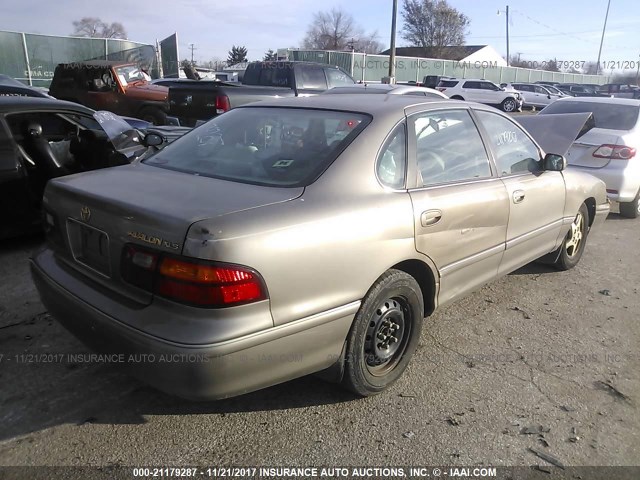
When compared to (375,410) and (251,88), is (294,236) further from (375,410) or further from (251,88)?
(251,88)

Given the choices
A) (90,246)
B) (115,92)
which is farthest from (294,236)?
(115,92)

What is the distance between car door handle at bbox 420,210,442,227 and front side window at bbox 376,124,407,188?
215 mm

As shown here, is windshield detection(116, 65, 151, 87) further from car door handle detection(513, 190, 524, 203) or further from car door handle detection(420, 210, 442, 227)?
car door handle detection(420, 210, 442, 227)

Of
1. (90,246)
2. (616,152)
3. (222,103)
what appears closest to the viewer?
(90,246)

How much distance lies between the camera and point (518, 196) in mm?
3758

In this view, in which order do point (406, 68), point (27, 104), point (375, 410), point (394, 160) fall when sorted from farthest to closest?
1. point (406, 68)
2. point (27, 104)
3. point (394, 160)
4. point (375, 410)

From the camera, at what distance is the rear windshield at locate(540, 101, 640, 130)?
6988 millimetres

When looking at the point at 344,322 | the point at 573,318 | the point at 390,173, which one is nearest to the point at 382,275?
the point at 344,322

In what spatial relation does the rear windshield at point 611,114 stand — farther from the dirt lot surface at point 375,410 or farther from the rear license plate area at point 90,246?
the rear license plate area at point 90,246

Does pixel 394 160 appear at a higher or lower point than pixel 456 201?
higher

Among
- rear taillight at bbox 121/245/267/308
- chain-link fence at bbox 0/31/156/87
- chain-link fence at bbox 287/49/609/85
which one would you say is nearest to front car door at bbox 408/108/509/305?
rear taillight at bbox 121/245/267/308

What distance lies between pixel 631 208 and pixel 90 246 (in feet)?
23.9

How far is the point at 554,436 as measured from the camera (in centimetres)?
262

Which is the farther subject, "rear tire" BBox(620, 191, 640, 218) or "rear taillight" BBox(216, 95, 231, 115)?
"rear taillight" BBox(216, 95, 231, 115)
